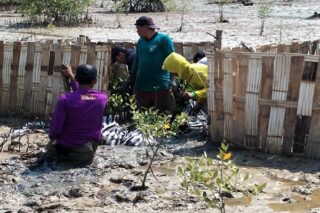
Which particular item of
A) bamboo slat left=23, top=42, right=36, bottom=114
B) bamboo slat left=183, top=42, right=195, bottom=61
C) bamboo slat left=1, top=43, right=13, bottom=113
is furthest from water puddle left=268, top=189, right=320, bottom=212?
bamboo slat left=1, top=43, right=13, bottom=113

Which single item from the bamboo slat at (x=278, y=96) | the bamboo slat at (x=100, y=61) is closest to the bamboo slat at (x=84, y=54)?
the bamboo slat at (x=100, y=61)

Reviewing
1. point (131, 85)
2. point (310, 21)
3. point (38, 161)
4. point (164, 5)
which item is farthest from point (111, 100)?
point (164, 5)

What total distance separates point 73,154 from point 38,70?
2.58 metres

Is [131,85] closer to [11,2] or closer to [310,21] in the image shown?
[310,21]

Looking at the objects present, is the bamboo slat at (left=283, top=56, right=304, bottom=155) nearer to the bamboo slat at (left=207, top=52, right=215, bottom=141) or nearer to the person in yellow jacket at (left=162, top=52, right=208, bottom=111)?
the bamboo slat at (left=207, top=52, right=215, bottom=141)

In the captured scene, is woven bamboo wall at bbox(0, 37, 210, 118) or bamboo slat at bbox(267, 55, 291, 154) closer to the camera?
bamboo slat at bbox(267, 55, 291, 154)

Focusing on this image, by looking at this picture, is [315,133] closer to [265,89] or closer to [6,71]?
[265,89]

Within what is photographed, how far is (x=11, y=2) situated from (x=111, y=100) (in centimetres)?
2384

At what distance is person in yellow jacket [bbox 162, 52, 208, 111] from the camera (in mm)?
8461

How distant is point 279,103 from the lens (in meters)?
7.38

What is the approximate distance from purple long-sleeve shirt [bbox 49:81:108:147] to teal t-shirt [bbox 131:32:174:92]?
1618 mm

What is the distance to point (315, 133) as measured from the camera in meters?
7.23

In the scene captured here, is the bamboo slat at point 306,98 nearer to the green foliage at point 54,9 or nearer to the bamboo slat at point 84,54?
the bamboo slat at point 84,54

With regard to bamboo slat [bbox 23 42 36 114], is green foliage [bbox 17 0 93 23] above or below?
above
